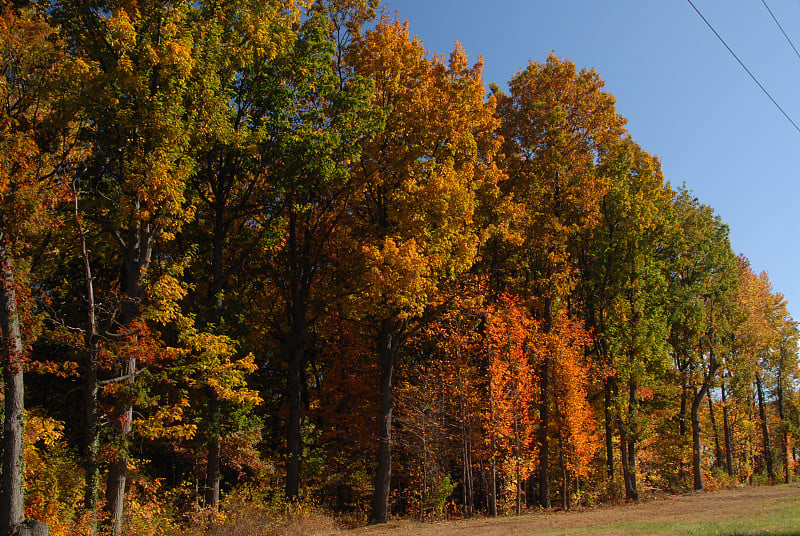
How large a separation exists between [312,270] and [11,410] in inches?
384

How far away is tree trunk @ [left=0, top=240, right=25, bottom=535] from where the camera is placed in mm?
9344

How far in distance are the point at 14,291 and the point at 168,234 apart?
2.88 meters

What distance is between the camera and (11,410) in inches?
382

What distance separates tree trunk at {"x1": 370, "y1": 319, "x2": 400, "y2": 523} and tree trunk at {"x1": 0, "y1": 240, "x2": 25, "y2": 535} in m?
9.25

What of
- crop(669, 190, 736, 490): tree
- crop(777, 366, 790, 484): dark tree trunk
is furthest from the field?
crop(777, 366, 790, 484): dark tree trunk

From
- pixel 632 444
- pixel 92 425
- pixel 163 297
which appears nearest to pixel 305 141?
pixel 163 297

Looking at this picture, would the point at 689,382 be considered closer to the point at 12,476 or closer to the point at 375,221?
the point at 375,221

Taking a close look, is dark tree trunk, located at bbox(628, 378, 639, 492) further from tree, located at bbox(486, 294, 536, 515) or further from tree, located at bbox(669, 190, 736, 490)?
tree, located at bbox(486, 294, 536, 515)

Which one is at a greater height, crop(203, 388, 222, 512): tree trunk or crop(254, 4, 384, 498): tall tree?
crop(254, 4, 384, 498): tall tree

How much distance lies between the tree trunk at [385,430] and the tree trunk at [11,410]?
9.25m

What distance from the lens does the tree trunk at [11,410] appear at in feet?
30.7

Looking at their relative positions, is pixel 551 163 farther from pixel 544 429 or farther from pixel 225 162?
pixel 225 162

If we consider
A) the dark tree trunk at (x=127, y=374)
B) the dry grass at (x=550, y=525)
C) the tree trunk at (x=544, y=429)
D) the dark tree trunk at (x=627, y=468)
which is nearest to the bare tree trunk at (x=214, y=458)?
the dry grass at (x=550, y=525)

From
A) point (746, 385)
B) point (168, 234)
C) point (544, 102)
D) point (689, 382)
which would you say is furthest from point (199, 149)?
point (746, 385)
